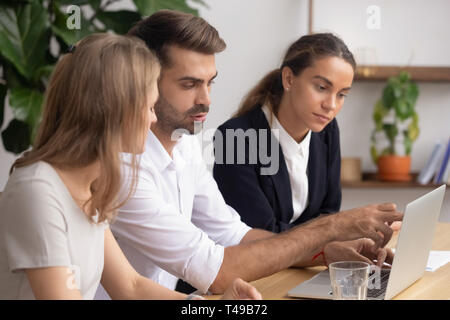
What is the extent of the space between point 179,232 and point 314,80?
948 millimetres

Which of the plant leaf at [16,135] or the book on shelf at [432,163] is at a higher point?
the plant leaf at [16,135]

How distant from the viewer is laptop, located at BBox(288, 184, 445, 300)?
1294mm

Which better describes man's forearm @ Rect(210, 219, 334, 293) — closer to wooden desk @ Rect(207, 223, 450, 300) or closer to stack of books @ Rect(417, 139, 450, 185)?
wooden desk @ Rect(207, 223, 450, 300)

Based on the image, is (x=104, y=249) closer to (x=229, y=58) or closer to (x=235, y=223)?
(x=235, y=223)

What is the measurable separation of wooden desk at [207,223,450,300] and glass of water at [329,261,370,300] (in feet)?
0.48

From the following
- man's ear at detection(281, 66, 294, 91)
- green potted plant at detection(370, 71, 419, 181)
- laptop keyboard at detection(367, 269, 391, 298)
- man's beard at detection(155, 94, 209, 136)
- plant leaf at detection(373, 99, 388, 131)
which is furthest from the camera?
plant leaf at detection(373, 99, 388, 131)

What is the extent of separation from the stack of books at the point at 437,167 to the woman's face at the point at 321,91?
173 centimetres

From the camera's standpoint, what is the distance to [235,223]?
6.23ft

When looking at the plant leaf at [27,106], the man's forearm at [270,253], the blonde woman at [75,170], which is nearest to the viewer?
the blonde woman at [75,170]

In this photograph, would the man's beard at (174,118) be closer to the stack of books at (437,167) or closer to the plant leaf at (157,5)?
the plant leaf at (157,5)

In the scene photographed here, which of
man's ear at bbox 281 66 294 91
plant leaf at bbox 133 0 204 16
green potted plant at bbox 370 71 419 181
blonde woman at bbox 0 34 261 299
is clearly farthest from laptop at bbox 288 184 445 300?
green potted plant at bbox 370 71 419 181

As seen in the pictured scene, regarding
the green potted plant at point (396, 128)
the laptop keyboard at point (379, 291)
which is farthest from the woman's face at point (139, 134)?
the green potted plant at point (396, 128)

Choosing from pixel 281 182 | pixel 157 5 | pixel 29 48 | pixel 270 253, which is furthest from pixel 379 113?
pixel 270 253

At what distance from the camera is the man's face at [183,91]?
170cm
